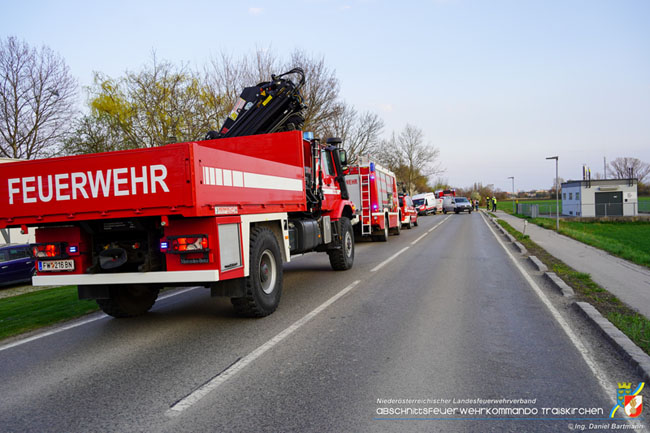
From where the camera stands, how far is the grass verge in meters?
5.16

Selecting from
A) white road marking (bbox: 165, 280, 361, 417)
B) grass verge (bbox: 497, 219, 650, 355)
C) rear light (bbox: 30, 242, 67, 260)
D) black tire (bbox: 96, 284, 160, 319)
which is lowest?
grass verge (bbox: 497, 219, 650, 355)

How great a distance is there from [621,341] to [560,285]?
360 cm

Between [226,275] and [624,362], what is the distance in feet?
14.0

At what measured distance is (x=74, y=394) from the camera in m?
4.09

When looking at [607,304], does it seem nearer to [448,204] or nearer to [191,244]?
[191,244]

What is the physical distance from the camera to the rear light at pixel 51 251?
5926mm

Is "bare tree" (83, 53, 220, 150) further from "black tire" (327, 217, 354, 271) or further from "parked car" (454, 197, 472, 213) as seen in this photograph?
"parked car" (454, 197, 472, 213)

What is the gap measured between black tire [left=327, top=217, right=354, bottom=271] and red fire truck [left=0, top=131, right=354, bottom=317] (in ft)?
12.5

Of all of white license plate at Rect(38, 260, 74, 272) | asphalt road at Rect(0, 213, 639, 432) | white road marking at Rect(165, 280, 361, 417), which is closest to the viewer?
asphalt road at Rect(0, 213, 639, 432)

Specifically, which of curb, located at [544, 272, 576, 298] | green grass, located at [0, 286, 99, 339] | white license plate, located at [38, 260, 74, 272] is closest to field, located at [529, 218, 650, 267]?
curb, located at [544, 272, 576, 298]

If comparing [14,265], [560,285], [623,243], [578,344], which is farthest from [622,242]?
[14,265]

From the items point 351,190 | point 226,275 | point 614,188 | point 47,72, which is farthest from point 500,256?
point 614,188

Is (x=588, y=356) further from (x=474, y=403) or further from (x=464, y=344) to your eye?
(x=474, y=403)

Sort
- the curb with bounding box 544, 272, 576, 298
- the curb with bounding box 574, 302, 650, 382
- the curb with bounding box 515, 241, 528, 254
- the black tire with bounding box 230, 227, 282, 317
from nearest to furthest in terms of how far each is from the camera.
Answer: the curb with bounding box 574, 302, 650, 382 < the black tire with bounding box 230, 227, 282, 317 < the curb with bounding box 544, 272, 576, 298 < the curb with bounding box 515, 241, 528, 254
